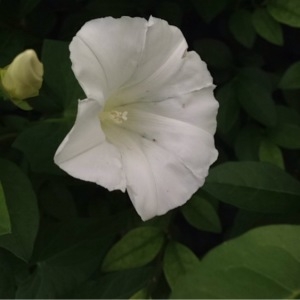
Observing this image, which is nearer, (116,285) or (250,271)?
(250,271)

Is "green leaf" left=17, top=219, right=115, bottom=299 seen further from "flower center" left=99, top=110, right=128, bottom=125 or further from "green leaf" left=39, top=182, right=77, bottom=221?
"flower center" left=99, top=110, right=128, bottom=125

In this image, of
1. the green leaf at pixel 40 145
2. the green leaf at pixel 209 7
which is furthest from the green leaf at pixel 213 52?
the green leaf at pixel 40 145

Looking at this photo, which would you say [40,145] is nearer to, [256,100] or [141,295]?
[141,295]

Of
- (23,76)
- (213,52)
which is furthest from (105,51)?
(213,52)

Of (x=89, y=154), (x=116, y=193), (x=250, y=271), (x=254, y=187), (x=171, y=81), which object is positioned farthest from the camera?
(x=116, y=193)

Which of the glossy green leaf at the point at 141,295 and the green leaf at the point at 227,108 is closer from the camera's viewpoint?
the glossy green leaf at the point at 141,295

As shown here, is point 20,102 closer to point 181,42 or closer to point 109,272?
point 181,42

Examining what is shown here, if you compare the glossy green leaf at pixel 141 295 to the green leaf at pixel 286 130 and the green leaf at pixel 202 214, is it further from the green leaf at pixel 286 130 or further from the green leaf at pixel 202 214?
the green leaf at pixel 286 130
